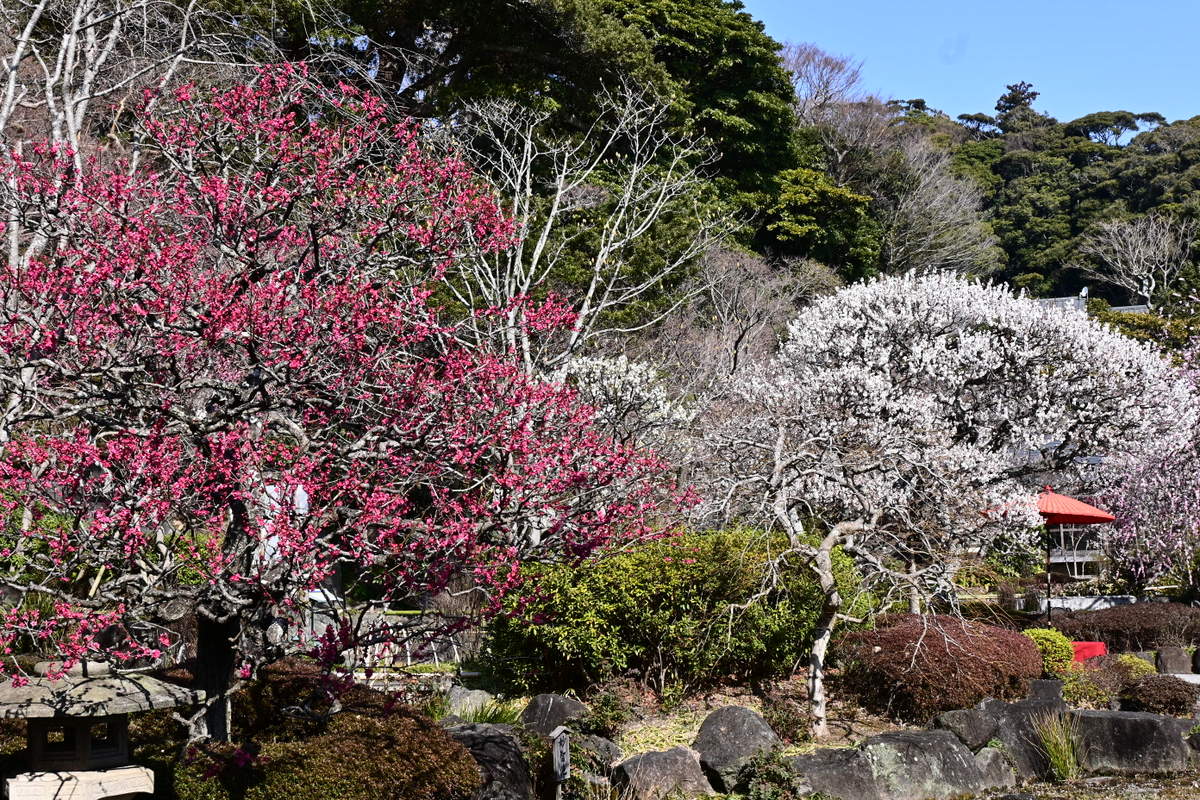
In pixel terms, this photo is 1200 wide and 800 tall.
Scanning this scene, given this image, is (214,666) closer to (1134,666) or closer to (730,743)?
(730,743)

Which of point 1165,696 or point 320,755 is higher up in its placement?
point 320,755

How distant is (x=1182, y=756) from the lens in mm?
10531

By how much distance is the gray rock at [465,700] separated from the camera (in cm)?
994

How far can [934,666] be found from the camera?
1084 centimetres

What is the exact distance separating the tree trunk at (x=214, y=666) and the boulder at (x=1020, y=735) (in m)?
7.38

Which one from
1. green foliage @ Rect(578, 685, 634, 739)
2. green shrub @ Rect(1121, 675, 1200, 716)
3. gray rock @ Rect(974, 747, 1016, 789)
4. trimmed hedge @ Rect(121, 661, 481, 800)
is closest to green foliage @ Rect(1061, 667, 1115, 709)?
green shrub @ Rect(1121, 675, 1200, 716)

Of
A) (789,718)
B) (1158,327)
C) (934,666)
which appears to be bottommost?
(789,718)

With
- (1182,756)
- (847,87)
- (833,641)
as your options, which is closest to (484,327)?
(833,641)

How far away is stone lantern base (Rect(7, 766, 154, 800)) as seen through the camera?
5.74 meters

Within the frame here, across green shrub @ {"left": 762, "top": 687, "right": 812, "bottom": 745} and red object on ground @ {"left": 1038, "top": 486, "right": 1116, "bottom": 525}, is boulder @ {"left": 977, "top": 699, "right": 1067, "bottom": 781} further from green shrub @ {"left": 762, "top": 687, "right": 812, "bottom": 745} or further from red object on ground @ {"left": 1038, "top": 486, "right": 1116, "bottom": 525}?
red object on ground @ {"left": 1038, "top": 486, "right": 1116, "bottom": 525}

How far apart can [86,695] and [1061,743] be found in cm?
879

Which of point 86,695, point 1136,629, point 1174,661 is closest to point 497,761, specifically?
point 86,695

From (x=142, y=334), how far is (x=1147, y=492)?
1853cm

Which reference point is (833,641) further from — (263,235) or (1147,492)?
(1147,492)
